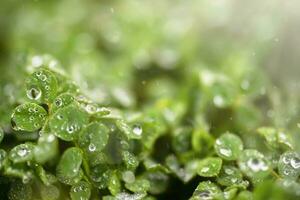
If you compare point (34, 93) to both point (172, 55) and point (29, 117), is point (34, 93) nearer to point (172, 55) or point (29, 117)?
point (29, 117)

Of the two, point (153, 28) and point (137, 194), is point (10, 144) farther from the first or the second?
point (153, 28)

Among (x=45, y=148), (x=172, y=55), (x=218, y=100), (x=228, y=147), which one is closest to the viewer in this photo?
(x=45, y=148)

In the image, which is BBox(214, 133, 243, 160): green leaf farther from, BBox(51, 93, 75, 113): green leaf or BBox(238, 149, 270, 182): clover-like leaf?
BBox(51, 93, 75, 113): green leaf

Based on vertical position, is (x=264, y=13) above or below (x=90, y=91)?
above

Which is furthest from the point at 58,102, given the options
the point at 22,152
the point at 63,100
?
the point at 22,152

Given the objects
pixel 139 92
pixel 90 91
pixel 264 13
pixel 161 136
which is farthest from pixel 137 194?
pixel 264 13

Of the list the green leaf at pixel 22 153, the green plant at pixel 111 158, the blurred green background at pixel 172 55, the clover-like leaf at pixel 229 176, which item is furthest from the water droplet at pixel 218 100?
the green leaf at pixel 22 153

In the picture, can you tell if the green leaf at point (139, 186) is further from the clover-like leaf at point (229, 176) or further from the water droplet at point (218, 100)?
the water droplet at point (218, 100)

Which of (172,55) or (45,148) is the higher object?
(172,55)
